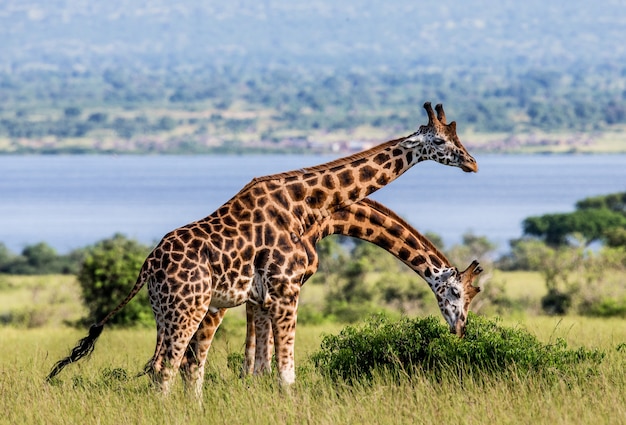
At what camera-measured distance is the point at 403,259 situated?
11141mm

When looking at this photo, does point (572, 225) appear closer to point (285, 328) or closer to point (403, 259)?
point (403, 259)

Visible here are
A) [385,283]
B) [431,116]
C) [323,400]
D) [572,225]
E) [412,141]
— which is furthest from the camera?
[572,225]

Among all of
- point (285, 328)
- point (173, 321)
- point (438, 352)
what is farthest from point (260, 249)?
point (438, 352)

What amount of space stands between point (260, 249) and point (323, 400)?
4.72 ft

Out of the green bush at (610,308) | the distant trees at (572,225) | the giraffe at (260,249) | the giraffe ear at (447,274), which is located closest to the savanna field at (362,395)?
the giraffe at (260,249)

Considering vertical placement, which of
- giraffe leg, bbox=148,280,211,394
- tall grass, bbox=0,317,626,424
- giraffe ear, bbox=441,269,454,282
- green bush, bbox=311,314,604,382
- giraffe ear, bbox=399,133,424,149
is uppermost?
giraffe ear, bbox=399,133,424,149

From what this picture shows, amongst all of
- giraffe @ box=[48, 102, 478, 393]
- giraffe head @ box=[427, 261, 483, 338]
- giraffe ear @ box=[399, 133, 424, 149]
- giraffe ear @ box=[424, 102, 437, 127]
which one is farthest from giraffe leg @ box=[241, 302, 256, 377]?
giraffe ear @ box=[424, 102, 437, 127]

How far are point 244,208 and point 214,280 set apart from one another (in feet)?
Result: 2.56

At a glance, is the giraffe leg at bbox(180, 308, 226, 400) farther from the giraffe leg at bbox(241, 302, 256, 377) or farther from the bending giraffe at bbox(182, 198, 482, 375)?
the giraffe leg at bbox(241, 302, 256, 377)

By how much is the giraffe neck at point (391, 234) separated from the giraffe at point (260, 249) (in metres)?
0.21

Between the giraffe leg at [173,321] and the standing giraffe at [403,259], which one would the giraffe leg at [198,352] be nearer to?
the standing giraffe at [403,259]

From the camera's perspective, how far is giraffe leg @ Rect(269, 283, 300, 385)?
407 inches

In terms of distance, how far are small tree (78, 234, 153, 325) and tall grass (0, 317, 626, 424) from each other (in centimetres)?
979

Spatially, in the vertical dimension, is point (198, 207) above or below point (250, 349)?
above
